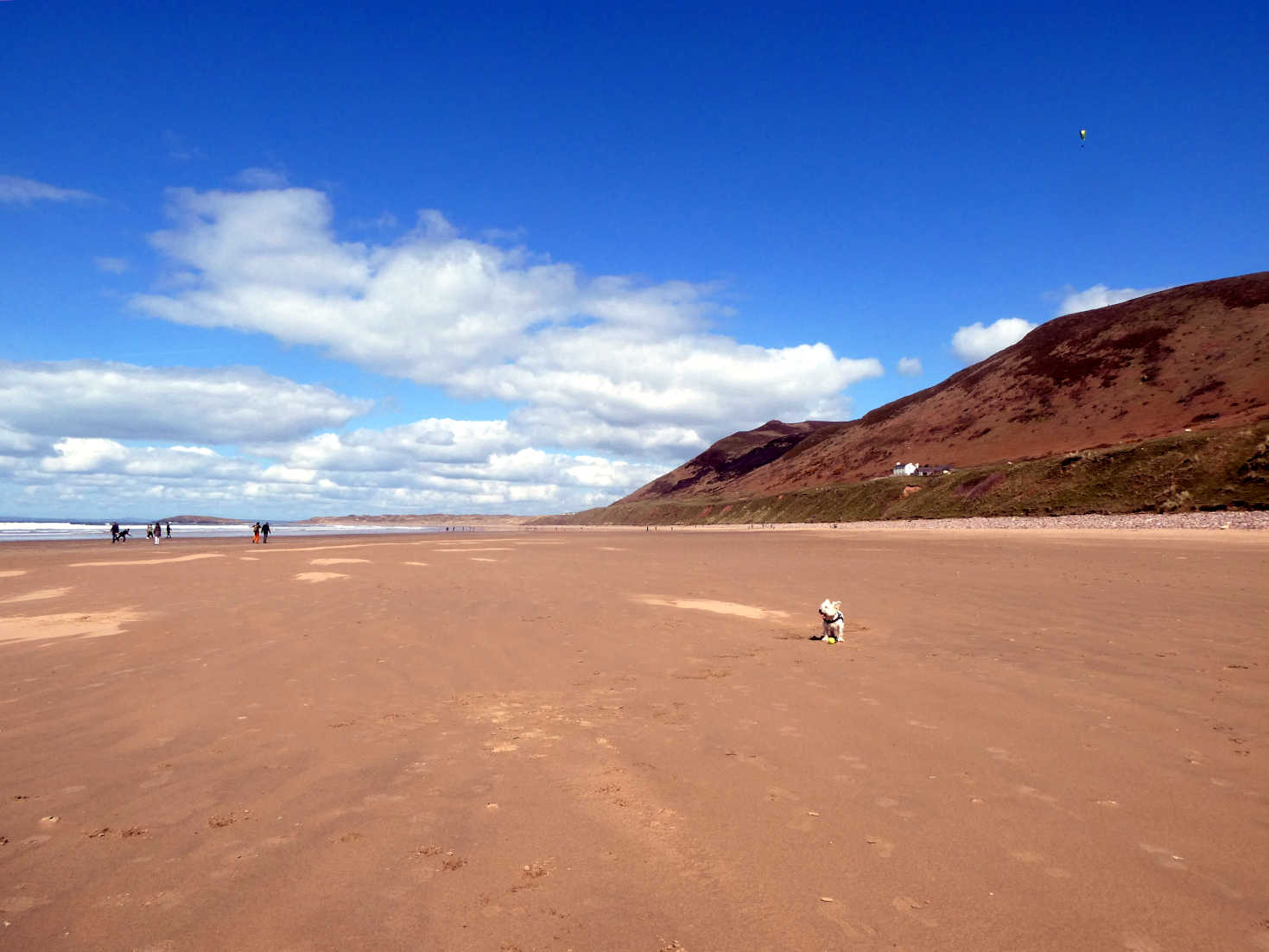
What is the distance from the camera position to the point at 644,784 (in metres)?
5.66

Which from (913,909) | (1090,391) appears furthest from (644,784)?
(1090,391)

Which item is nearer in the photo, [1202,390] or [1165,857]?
[1165,857]

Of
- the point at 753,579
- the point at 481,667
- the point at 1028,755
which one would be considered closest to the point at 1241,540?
the point at 753,579

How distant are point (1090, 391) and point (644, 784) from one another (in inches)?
4380

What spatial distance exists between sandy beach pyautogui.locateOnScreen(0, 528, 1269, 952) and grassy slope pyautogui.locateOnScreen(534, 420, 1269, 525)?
31983mm

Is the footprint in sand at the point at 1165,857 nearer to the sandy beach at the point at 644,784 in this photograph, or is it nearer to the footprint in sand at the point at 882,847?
the sandy beach at the point at 644,784

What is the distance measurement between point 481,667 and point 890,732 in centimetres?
558

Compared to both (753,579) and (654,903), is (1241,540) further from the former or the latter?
(654,903)

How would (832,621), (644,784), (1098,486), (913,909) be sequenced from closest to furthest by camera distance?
(913,909), (644,784), (832,621), (1098,486)

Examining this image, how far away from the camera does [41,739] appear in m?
6.89

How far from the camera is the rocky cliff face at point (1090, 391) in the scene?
7862 centimetres

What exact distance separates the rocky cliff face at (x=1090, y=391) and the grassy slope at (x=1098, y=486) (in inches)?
763

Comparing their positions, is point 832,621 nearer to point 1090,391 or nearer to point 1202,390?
point 1202,390

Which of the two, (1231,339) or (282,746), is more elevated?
(1231,339)
